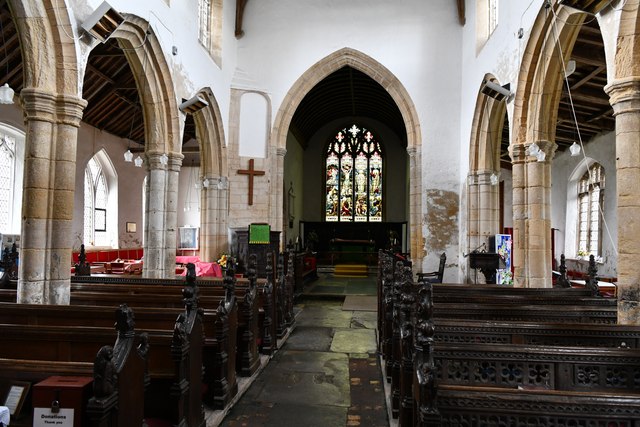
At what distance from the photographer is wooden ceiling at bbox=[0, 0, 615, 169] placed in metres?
8.26

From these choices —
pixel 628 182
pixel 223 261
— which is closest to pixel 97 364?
pixel 628 182

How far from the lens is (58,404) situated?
78.7 inches

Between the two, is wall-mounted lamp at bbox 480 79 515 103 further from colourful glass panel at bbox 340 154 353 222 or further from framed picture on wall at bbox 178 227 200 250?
colourful glass panel at bbox 340 154 353 222

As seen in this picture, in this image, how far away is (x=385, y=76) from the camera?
11.7 meters

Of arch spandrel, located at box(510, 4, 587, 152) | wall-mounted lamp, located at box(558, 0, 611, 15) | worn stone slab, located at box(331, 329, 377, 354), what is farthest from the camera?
arch spandrel, located at box(510, 4, 587, 152)

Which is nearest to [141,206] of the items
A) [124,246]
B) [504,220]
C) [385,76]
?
[124,246]

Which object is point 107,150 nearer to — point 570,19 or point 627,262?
point 570,19

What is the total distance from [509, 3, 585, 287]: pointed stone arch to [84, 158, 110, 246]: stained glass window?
11.2 m

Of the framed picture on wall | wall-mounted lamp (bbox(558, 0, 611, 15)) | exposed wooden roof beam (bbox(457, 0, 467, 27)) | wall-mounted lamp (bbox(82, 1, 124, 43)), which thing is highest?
exposed wooden roof beam (bbox(457, 0, 467, 27))

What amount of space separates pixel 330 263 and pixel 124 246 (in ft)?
25.0

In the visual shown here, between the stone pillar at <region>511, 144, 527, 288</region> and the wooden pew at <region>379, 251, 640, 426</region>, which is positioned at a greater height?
the stone pillar at <region>511, 144, 527, 288</region>

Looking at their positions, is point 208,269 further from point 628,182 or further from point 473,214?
point 628,182

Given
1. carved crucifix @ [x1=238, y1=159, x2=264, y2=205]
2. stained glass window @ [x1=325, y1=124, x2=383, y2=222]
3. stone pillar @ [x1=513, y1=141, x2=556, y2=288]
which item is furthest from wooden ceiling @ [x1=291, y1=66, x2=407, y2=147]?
stone pillar @ [x1=513, y1=141, x2=556, y2=288]

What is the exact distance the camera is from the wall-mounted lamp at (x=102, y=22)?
18.2 ft
